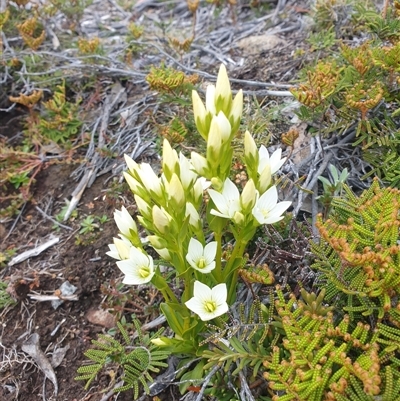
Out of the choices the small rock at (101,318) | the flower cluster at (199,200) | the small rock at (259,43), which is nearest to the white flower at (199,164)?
the flower cluster at (199,200)

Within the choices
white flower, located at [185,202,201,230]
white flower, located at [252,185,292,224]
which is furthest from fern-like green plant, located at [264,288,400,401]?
white flower, located at [185,202,201,230]

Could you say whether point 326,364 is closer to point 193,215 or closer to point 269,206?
point 269,206

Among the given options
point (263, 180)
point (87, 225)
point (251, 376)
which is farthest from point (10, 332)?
point (263, 180)

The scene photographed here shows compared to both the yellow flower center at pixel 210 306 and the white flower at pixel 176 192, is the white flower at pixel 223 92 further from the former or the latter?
the yellow flower center at pixel 210 306

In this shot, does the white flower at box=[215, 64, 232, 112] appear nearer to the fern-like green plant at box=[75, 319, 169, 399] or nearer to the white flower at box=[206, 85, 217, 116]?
the white flower at box=[206, 85, 217, 116]

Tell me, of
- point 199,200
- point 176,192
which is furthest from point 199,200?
point 176,192

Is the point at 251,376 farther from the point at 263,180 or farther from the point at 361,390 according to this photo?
the point at 263,180

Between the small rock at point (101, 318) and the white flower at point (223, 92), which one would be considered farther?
the small rock at point (101, 318)
